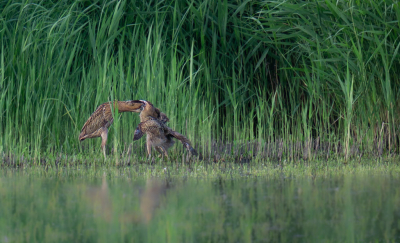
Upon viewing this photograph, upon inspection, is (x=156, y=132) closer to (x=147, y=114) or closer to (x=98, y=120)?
(x=147, y=114)

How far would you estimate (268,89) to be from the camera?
8.11 m

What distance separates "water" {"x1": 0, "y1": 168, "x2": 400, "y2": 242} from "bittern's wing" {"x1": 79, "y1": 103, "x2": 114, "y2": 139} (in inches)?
→ 41.5

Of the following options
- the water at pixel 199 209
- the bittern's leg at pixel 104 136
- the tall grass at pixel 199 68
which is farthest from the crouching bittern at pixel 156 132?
the water at pixel 199 209

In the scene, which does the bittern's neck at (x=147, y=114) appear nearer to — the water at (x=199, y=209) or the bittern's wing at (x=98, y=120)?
the bittern's wing at (x=98, y=120)

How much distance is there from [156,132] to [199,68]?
1197mm

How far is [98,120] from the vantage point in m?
6.29

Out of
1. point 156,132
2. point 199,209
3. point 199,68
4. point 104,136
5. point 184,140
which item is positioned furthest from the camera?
point 199,68

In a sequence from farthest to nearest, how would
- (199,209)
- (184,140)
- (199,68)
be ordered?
(199,68)
(184,140)
(199,209)

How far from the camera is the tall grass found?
662 centimetres

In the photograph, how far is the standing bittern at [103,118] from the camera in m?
6.29

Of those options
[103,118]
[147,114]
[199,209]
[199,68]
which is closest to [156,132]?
[147,114]

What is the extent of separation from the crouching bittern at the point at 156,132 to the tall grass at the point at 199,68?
0.78 ft

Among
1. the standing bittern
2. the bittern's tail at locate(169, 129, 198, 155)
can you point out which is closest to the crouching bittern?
the bittern's tail at locate(169, 129, 198, 155)

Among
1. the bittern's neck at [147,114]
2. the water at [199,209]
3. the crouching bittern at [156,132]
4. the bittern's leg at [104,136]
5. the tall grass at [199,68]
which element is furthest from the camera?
the tall grass at [199,68]
